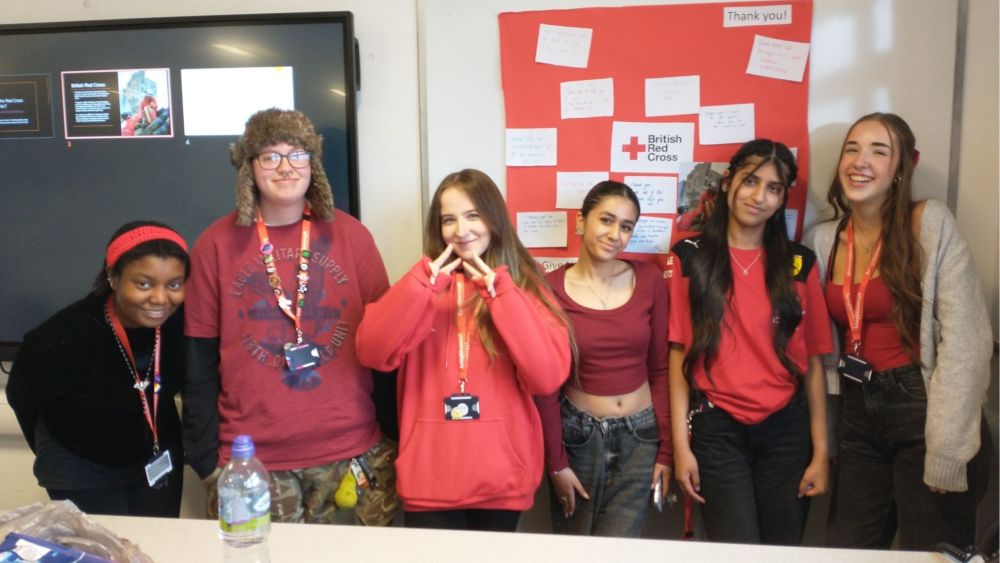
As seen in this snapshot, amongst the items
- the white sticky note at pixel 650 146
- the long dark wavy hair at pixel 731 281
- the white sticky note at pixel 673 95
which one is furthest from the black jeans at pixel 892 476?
the white sticky note at pixel 673 95

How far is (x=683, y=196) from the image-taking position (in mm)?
2320

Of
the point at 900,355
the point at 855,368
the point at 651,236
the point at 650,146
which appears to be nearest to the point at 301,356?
the point at 651,236

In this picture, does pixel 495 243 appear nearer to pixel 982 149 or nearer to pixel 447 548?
pixel 447 548

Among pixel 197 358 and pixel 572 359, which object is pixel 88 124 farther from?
pixel 572 359

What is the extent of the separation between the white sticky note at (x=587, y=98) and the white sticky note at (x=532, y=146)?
10cm

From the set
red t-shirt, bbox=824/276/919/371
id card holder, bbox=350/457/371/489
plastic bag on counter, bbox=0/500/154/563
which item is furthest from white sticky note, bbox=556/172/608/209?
plastic bag on counter, bbox=0/500/154/563

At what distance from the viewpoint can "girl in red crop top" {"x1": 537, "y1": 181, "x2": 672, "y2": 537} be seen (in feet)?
6.54

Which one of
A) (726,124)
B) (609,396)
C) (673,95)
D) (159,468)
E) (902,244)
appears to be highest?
(673,95)

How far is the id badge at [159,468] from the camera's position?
1.86 m

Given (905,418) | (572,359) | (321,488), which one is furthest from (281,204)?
(905,418)

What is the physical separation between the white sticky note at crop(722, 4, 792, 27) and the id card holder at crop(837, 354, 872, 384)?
1109 mm

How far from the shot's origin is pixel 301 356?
1.82m

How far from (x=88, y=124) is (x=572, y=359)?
6.25 ft

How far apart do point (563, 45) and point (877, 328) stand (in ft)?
4.43
